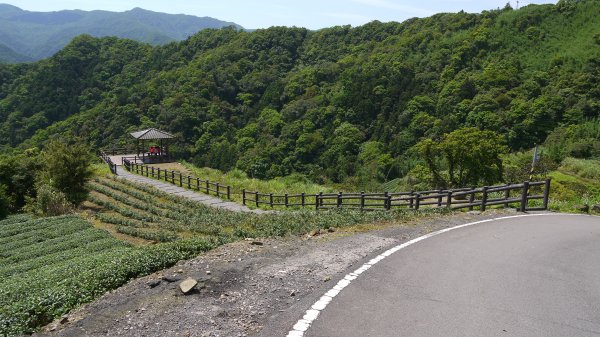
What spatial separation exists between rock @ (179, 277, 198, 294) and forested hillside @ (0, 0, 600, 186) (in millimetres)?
57320

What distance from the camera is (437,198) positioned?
1886cm

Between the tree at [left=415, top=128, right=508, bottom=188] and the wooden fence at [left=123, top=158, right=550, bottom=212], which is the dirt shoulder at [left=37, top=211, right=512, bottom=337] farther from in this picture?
the tree at [left=415, top=128, right=508, bottom=188]

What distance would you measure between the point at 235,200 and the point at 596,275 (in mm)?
20957

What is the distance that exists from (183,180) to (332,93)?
62687mm

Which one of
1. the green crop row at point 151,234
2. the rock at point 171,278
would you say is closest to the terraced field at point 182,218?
the green crop row at point 151,234

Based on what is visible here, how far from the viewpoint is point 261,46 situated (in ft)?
397

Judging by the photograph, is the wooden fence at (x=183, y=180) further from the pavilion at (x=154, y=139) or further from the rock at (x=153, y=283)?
the rock at (x=153, y=283)

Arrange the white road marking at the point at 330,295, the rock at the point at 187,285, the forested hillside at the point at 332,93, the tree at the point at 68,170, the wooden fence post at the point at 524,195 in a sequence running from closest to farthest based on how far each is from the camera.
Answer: the white road marking at the point at 330,295
the rock at the point at 187,285
the wooden fence post at the point at 524,195
the tree at the point at 68,170
the forested hillside at the point at 332,93

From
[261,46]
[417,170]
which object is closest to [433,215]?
[417,170]

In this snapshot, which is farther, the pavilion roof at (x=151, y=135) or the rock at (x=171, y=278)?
the pavilion roof at (x=151, y=135)

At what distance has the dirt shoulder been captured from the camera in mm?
5551

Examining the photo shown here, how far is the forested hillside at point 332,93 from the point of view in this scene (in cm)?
6675

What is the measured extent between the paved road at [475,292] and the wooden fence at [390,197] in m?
4.20

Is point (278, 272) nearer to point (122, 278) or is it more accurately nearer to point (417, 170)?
point (122, 278)
